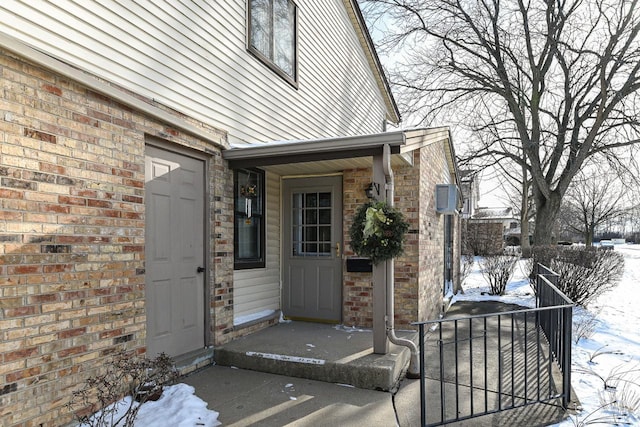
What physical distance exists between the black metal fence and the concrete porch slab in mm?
440

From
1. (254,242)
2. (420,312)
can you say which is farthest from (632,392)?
(254,242)

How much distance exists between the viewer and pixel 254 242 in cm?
547

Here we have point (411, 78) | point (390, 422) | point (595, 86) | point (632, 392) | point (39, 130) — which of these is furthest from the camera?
point (411, 78)

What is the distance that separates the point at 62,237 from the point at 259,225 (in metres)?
2.88

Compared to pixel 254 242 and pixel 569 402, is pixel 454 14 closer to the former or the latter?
pixel 254 242

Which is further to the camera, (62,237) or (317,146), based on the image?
(317,146)

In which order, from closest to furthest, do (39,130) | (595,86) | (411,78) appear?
(39,130) → (595,86) → (411,78)

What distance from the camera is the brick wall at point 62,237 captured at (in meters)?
2.54

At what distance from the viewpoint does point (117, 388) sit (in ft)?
10.3

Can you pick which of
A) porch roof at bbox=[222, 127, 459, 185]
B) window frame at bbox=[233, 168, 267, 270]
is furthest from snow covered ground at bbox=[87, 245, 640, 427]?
porch roof at bbox=[222, 127, 459, 185]

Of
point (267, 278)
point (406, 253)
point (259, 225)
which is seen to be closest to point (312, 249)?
point (267, 278)

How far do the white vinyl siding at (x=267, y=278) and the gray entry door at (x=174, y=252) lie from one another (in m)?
0.73

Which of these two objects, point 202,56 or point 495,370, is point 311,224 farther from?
point 495,370

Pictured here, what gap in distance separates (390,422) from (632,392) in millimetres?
2470
